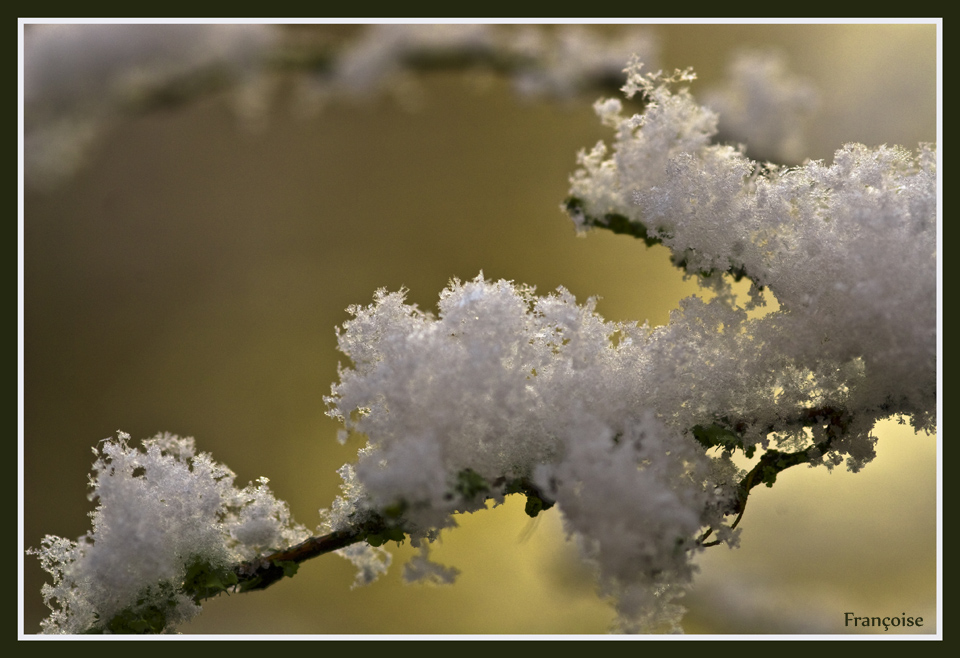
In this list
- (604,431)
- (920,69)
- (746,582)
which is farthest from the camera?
(746,582)

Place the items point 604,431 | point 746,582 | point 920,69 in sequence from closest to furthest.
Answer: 1. point 604,431
2. point 920,69
3. point 746,582

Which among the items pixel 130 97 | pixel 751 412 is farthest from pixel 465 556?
pixel 130 97

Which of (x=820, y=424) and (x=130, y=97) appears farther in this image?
(x=130, y=97)

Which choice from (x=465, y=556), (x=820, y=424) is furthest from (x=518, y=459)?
(x=465, y=556)

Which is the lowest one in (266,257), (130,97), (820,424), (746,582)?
(746,582)

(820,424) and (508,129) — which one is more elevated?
(508,129)

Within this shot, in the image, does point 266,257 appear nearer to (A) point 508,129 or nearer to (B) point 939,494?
(A) point 508,129
